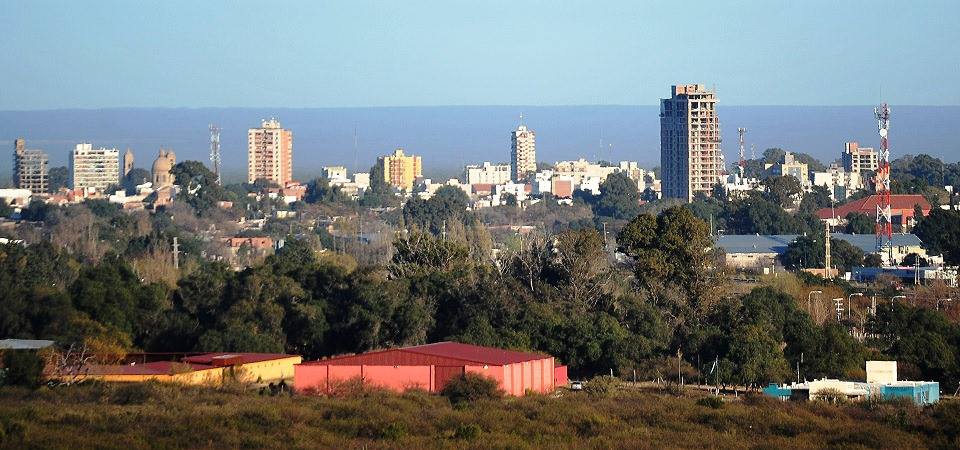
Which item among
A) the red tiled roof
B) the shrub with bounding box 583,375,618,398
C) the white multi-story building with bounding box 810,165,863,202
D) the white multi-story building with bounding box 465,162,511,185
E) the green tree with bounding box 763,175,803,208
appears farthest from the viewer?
the white multi-story building with bounding box 465,162,511,185

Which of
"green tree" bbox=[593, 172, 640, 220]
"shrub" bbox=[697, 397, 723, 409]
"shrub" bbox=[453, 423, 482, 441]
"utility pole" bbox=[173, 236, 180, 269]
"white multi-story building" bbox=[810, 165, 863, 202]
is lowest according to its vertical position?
"shrub" bbox=[453, 423, 482, 441]

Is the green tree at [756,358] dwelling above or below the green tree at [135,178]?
A: below

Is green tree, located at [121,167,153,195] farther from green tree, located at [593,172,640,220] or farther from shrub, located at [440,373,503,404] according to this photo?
shrub, located at [440,373,503,404]

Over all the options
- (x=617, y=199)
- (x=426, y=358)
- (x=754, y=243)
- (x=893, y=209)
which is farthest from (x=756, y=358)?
(x=617, y=199)

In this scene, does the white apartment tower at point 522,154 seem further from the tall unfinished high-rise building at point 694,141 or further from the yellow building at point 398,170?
the tall unfinished high-rise building at point 694,141

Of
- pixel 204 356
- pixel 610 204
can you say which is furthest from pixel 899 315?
pixel 610 204

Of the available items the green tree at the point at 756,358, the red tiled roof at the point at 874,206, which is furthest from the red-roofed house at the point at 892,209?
the green tree at the point at 756,358

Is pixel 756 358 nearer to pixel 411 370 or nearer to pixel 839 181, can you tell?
pixel 411 370

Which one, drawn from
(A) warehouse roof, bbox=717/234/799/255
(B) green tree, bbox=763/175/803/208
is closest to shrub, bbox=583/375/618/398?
(A) warehouse roof, bbox=717/234/799/255
